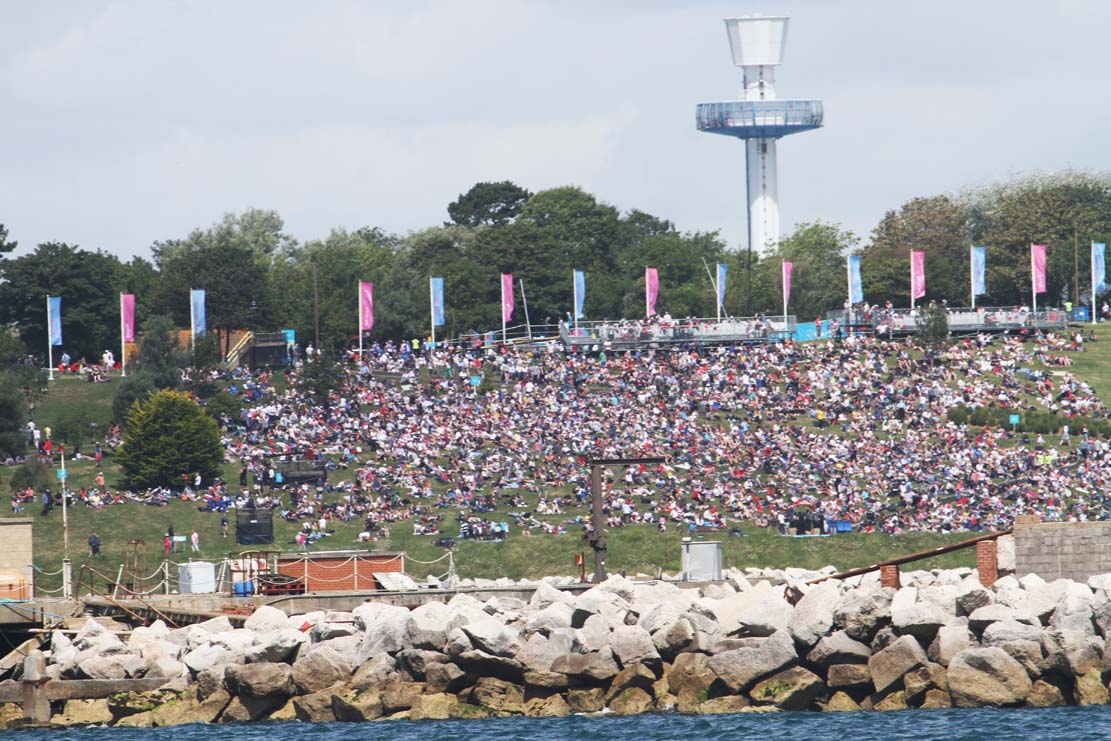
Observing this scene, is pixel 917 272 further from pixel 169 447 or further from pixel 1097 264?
pixel 169 447

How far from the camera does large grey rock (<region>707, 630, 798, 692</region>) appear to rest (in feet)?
111

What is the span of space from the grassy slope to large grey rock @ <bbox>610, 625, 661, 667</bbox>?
1949cm

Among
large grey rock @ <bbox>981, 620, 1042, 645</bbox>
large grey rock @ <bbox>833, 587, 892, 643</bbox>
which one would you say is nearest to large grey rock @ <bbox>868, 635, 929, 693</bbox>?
large grey rock @ <bbox>833, 587, 892, 643</bbox>

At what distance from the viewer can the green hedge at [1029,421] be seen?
7025 cm

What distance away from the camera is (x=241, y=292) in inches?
3858

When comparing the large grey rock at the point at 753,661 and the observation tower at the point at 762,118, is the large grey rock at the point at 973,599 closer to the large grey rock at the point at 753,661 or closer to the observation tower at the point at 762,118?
the large grey rock at the point at 753,661

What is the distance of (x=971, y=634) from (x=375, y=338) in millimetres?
67886

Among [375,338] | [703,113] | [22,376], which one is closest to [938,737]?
[22,376]

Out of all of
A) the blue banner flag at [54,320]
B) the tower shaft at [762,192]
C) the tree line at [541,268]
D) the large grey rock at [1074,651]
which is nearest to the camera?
the large grey rock at [1074,651]

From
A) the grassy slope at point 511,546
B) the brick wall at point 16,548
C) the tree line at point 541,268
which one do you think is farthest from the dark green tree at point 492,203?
the brick wall at point 16,548

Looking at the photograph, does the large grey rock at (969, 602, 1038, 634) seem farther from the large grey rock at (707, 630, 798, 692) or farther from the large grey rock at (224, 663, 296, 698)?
the large grey rock at (224, 663, 296, 698)

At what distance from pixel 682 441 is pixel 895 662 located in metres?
33.9

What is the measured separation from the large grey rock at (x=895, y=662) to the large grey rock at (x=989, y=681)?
0.79 meters

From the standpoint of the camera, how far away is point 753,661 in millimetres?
33906
